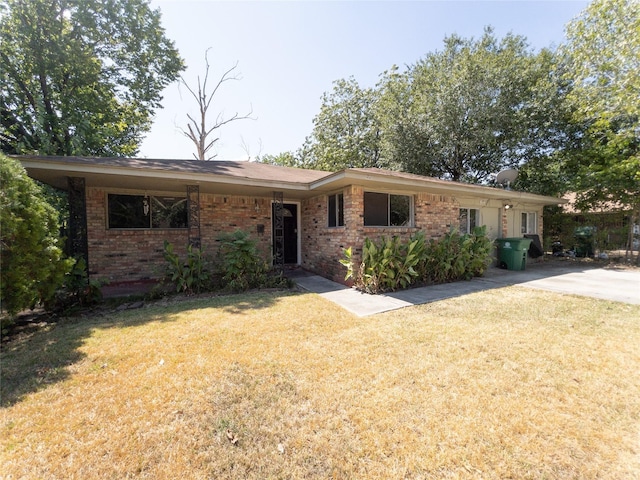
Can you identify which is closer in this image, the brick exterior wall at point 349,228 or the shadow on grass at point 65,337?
the shadow on grass at point 65,337

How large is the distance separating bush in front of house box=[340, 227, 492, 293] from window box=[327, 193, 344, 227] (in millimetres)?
1105

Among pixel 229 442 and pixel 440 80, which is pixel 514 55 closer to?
pixel 440 80

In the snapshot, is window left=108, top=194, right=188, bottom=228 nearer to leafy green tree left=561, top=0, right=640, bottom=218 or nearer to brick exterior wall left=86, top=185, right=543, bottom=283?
brick exterior wall left=86, top=185, right=543, bottom=283

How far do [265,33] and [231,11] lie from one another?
4.59 feet

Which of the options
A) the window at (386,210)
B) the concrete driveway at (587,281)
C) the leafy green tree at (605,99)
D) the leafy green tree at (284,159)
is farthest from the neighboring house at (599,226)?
the leafy green tree at (284,159)

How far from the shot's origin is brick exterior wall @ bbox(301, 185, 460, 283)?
6.70 meters

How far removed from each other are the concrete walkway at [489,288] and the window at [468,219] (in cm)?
179

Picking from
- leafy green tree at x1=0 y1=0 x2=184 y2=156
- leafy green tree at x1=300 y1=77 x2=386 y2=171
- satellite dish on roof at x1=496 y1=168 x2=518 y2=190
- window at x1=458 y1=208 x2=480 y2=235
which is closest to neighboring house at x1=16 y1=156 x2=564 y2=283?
window at x1=458 y1=208 x2=480 y2=235

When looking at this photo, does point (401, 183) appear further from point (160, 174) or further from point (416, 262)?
point (160, 174)

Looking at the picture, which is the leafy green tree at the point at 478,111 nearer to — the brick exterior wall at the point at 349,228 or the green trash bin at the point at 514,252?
the green trash bin at the point at 514,252

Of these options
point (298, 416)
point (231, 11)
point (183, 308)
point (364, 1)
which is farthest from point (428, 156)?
point (298, 416)

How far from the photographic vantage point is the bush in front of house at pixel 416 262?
6.22 metres

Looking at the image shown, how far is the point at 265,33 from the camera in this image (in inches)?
367

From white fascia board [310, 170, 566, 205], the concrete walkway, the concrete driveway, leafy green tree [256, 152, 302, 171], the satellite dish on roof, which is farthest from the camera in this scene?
leafy green tree [256, 152, 302, 171]
